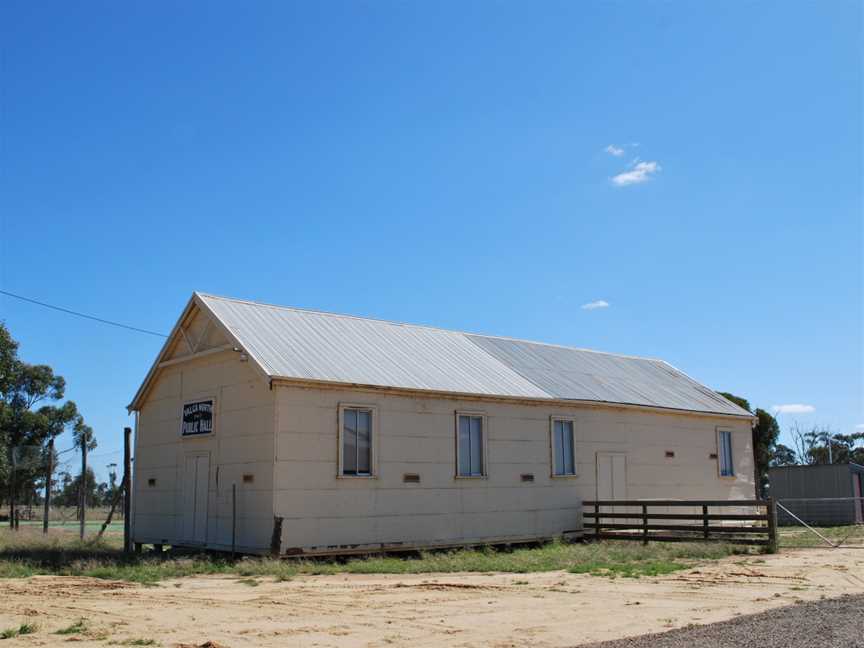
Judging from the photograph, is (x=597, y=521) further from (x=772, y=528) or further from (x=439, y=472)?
(x=439, y=472)

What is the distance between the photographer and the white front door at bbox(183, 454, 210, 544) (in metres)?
21.5

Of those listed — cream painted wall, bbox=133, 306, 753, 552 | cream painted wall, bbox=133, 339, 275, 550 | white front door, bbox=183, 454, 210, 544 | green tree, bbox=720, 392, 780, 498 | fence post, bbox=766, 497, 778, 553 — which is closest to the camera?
cream painted wall, bbox=133, 306, 753, 552

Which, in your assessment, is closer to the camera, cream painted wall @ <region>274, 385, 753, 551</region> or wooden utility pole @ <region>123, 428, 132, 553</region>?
cream painted wall @ <region>274, 385, 753, 551</region>

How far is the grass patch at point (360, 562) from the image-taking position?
17064 millimetres

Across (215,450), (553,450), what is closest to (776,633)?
(215,450)

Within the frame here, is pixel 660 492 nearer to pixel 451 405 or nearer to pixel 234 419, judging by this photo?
pixel 451 405

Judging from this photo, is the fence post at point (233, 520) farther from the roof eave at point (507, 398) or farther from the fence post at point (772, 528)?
the fence post at point (772, 528)

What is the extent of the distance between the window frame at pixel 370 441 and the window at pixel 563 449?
6.34 meters

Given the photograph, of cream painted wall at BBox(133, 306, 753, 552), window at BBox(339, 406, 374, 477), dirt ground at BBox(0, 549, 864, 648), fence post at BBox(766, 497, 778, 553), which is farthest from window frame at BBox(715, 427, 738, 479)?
window at BBox(339, 406, 374, 477)

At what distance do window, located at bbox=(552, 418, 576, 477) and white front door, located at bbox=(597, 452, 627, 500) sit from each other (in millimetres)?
1162

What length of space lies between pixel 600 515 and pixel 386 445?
7198 mm

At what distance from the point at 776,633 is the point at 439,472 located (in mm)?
12567

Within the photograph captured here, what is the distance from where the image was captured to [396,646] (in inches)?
383

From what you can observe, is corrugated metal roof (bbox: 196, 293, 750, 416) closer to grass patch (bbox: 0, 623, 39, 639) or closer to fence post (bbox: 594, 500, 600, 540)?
fence post (bbox: 594, 500, 600, 540)
